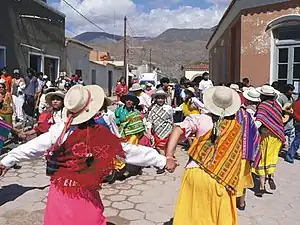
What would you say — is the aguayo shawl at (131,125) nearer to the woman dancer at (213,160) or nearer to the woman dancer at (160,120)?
the woman dancer at (160,120)

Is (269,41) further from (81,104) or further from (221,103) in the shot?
(81,104)

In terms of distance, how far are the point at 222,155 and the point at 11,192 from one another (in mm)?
3784

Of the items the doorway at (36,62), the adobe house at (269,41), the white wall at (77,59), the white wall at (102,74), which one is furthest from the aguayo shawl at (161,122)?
the white wall at (102,74)

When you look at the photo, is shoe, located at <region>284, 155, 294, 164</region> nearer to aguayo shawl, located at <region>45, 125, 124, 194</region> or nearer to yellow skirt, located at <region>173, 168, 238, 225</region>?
yellow skirt, located at <region>173, 168, 238, 225</region>

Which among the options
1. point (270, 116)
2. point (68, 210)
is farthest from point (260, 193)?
point (68, 210)

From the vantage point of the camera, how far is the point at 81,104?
2729mm

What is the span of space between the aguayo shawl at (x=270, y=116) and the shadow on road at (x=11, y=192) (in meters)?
3.39

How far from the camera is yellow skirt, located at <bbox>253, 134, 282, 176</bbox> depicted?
571 centimetres

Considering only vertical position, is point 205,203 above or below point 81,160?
below

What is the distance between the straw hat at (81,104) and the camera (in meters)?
2.71

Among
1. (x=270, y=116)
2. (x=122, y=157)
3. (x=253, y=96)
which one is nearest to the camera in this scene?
(x=122, y=157)

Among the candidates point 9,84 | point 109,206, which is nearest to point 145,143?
point 109,206

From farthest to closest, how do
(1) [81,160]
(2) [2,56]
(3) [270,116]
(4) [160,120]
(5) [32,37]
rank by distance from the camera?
(5) [32,37]
(2) [2,56]
(4) [160,120]
(3) [270,116]
(1) [81,160]

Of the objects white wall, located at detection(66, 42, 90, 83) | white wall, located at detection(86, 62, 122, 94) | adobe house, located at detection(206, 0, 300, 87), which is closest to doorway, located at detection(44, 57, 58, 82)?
white wall, located at detection(66, 42, 90, 83)
